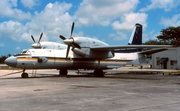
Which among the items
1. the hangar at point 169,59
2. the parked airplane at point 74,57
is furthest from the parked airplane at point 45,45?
the hangar at point 169,59

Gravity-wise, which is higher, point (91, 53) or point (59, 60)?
point (91, 53)

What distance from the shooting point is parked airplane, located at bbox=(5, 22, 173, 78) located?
80.0 ft

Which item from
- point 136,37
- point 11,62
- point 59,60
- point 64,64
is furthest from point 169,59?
point 11,62

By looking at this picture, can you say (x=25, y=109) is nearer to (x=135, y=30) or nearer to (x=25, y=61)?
(x=25, y=61)

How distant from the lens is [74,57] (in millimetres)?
28188

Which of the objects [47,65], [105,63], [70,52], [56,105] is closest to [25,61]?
[47,65]

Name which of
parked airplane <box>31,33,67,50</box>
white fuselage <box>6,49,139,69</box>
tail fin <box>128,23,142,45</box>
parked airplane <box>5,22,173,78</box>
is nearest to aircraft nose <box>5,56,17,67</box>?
parked airplane <box>5,22,173,78</box>

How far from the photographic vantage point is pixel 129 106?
878cm

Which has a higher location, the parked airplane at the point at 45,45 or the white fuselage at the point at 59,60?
the parked airplane at the point at 45,45

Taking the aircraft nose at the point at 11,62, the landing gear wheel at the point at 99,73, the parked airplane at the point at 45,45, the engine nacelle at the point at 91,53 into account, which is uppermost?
the parked airplane at the point at 45,45

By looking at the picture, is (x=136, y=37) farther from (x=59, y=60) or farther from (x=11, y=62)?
(x=11, y=62)

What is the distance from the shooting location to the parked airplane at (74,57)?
80.0 feet

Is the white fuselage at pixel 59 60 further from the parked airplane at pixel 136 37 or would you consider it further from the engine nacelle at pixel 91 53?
the parked airplane at pixel 136 37

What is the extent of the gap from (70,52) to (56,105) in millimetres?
19718
